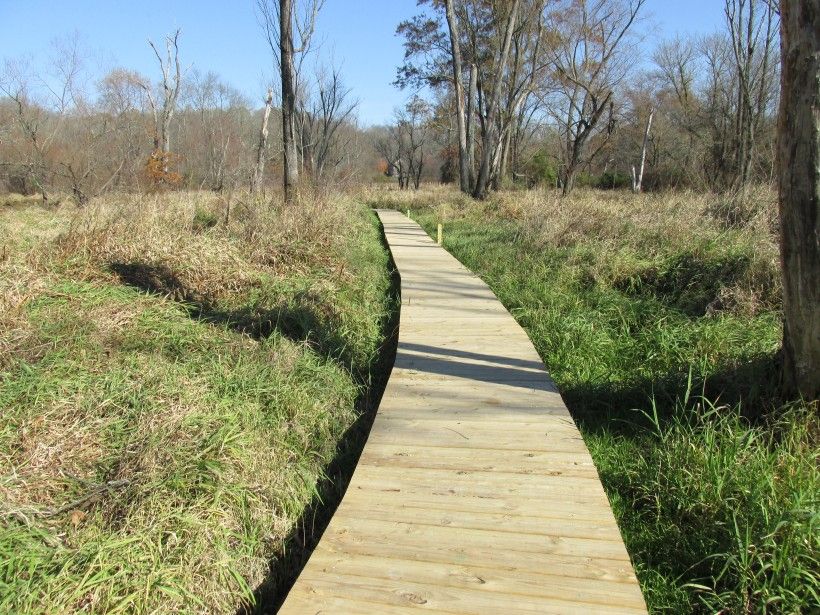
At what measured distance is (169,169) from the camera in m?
35.5

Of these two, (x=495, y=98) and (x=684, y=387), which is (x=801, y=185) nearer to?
(x=684, y=387)

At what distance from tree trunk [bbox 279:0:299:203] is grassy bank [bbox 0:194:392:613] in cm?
497

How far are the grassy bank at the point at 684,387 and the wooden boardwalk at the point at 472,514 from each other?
311mm

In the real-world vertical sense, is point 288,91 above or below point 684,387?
above

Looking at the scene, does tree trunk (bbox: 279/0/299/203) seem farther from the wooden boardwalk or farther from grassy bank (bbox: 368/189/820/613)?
the wooden boardwalk

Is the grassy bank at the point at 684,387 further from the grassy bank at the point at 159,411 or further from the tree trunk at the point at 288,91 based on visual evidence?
the tree trunk at the point at 288,91

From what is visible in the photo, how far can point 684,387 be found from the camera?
12.4 ft

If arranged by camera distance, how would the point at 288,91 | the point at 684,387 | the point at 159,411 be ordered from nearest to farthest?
the point at 159,411, the point at 684,387, the point at 288,91

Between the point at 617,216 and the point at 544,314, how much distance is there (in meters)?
5.05

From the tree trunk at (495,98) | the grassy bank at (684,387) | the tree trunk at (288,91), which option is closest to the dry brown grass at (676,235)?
the grassy bank at (684,387)

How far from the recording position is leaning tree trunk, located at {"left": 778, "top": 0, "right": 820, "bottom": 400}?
8.73 feet

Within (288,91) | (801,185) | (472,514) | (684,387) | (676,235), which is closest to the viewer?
(472,514)

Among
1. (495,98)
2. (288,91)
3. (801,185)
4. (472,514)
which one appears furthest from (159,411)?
(495,98)

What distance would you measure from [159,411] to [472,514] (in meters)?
1.80
